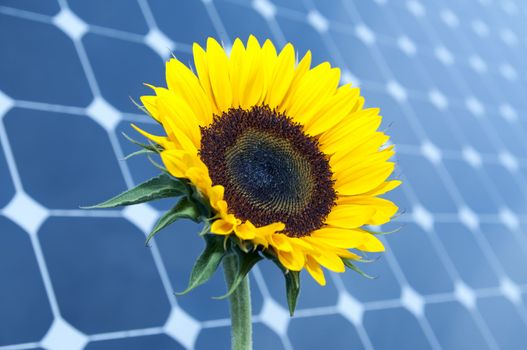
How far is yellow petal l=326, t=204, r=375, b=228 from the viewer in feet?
2.58

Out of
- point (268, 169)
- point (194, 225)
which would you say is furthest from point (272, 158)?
point (194, 225)

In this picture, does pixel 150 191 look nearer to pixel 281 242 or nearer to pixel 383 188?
pixel 281 242

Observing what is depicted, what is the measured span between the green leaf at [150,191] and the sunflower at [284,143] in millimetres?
33

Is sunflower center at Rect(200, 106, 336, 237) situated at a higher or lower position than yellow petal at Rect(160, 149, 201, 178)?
higher

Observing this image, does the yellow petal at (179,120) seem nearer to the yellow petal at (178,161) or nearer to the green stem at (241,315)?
the yellow petal at (178,161)

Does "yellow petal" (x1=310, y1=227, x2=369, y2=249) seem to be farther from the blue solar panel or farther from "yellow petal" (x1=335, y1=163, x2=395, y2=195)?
the blue solar panel

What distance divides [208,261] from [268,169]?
0.17 m

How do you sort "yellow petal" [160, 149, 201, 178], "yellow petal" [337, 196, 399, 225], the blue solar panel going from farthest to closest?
the blue solar panel
"yellow petal" [337, 196, 399, 225]
"yellow petal" [160, 149, 201, 178]

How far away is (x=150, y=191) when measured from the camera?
745 millimetres

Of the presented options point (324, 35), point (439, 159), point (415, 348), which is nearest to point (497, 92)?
point (439, 159)

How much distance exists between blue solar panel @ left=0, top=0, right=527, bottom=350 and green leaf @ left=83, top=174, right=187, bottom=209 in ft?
1.63

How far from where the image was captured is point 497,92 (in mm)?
2662

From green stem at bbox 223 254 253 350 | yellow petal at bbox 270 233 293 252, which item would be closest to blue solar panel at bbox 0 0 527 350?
green stem at bbox 223 254 253 350

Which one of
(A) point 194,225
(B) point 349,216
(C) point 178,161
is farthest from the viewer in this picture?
(A) point 194,225
